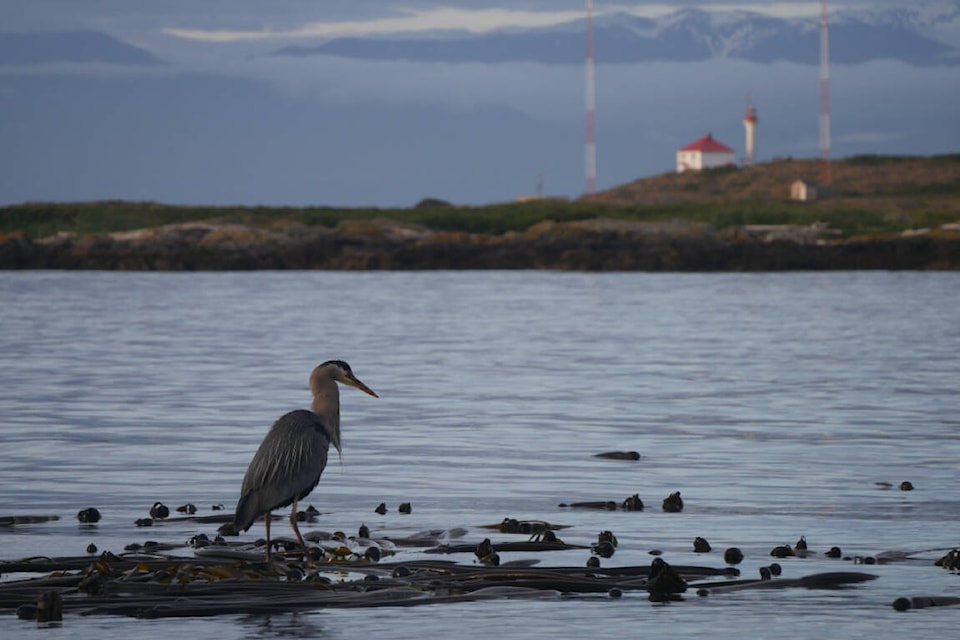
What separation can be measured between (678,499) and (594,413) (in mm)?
9786

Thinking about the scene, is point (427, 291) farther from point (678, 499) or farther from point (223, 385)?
point (678, 499)

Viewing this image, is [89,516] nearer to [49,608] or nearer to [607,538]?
[49,608]

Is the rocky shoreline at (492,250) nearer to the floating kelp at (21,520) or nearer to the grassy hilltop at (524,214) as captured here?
the grassy hilltop at (524,214)

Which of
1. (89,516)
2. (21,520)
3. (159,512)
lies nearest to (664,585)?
(159,512)

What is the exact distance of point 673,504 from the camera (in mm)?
15836

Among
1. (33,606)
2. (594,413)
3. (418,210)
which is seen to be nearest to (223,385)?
(594,413)

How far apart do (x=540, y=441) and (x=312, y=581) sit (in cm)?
1047

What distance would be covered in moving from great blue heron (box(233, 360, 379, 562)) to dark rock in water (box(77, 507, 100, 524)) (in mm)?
2646

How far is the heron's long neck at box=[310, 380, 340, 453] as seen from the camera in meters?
13.4

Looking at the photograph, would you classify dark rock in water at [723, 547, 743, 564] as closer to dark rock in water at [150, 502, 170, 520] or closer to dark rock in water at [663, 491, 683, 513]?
dark rock in water at [663, 491, 683, 513]

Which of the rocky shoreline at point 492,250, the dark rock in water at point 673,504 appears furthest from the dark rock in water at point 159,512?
the rocky shoreline at point 492,250

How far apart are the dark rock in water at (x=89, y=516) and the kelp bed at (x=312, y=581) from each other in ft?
6.57

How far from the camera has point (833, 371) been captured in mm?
34406

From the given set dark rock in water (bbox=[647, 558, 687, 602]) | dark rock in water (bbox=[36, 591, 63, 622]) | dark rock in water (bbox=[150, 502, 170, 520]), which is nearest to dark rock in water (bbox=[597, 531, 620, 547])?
dark rock in water (bbox=[647, 558, 687, 602])
